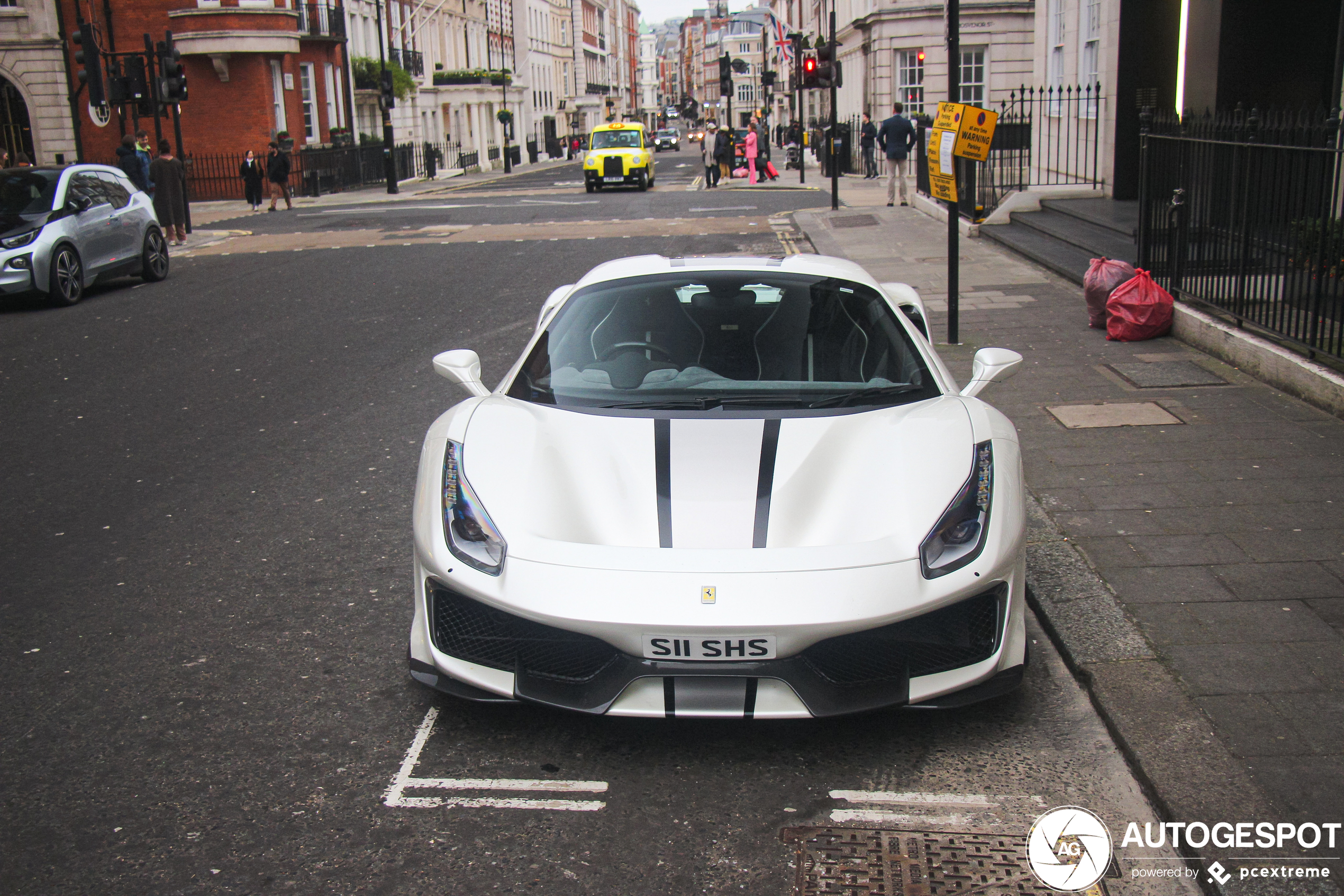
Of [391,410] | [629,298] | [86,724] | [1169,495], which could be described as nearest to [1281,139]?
[1169,495]

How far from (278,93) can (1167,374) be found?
120ft

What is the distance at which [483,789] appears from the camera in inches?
134

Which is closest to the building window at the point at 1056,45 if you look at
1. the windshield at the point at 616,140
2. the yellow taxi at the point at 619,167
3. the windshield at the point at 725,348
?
the yellow taxi at the point at 619,167

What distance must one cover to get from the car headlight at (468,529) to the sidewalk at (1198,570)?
1926 millimetres

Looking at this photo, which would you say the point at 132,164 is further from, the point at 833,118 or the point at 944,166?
the point at 944,166

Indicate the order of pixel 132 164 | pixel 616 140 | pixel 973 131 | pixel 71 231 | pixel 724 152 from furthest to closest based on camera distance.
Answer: pixel 616 140
pixel 724 152
pixel 132 164
pixel 71 231
pixel 973 131

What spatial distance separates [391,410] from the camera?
826 centimetres

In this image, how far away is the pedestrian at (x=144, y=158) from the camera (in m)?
21.9

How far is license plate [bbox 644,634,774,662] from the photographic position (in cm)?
327

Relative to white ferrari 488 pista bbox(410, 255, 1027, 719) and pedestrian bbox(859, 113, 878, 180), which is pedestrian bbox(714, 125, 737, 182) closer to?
pedestrian bbox(859, 113, 878, 180)

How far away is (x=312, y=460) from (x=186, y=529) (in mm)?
1279

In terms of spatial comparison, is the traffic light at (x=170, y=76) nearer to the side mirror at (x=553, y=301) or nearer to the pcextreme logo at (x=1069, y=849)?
the side mirror at (x=553, y=301)

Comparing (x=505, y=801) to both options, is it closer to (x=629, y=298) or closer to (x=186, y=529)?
(x=629, y=298)

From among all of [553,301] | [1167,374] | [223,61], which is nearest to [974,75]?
[223,61]
